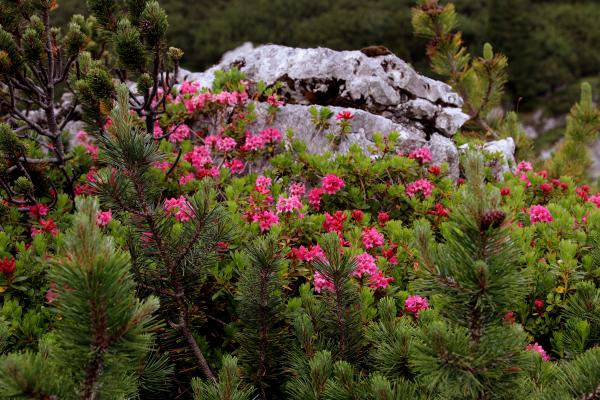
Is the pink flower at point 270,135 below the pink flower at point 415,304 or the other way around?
below

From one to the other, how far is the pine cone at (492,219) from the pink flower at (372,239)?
164 centimetres

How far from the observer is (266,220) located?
2.92m

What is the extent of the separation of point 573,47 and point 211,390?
5479cm

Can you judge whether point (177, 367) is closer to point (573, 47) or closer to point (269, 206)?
point (269, 206)

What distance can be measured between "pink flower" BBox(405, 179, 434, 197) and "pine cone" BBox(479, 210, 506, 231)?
93.1 inches

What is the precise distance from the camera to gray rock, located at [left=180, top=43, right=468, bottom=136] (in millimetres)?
4750

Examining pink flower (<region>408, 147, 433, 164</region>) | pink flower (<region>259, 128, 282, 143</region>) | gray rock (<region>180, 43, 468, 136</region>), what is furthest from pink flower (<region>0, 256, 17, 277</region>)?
gray rock (<region>180, 43, 468, 136</region>)

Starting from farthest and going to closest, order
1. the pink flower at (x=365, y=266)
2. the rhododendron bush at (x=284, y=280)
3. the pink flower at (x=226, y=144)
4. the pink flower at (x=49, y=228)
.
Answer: the pink flower at (x=226, y=144) → the pink flower at (x=49, y=228) → the pink flower at (x=365, y=266) → the rhododendron bush at (x=284, y=280)

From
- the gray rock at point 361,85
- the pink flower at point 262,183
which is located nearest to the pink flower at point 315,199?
the pink flower at point 262,183

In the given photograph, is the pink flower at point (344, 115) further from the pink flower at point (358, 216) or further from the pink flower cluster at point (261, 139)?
the pink flower at point (358, 216)

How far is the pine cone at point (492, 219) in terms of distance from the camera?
124cm

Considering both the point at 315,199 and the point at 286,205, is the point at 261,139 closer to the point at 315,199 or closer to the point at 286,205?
the point at 315,199

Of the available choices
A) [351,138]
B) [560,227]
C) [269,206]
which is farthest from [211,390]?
[351,138]

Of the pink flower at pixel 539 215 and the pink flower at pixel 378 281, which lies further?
the pink flower at pixel 539 215
